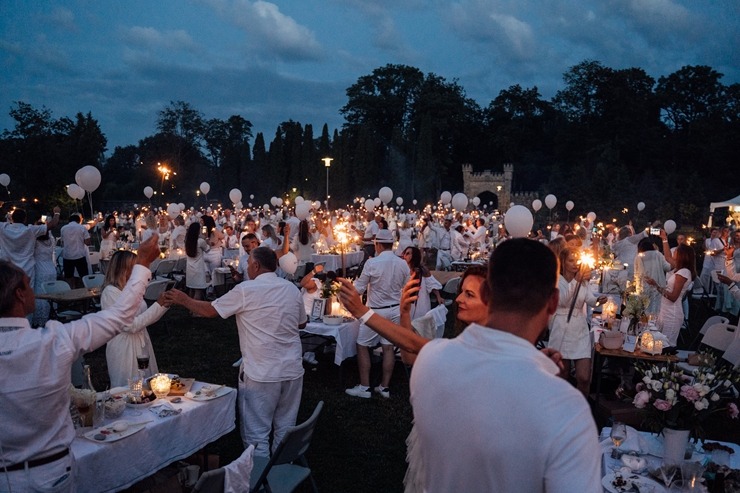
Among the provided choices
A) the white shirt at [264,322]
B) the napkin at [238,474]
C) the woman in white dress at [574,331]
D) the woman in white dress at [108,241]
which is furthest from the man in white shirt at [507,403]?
the woman in white dress at [108,241]

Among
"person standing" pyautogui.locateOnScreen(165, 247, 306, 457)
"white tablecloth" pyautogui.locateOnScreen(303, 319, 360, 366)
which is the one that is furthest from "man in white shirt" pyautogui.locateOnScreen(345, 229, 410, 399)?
"person standing" pyautogui.locateOnScreen(165, 247, 306, 457)

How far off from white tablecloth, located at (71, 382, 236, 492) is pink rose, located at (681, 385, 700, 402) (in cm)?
340

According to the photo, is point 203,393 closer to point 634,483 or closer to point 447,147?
point 634,483

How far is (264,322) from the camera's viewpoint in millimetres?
4609

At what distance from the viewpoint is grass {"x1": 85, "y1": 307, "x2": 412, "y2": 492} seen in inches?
210

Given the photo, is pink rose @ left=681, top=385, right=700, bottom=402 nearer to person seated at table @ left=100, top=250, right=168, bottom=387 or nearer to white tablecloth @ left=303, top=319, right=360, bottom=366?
person seated at table @ left=100, top=250, right=168, bottom=387

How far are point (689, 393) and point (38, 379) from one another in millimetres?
3807

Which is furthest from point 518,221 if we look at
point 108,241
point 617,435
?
point 108,241

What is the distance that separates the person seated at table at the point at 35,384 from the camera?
2.54 metres

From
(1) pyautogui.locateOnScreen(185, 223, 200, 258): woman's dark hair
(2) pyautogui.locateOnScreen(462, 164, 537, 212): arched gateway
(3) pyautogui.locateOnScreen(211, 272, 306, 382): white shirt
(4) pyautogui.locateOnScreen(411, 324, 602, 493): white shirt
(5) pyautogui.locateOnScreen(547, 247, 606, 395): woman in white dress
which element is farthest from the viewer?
(2) pyautogui.locateOnScreen(462, 164, 537, 212): arched gateway

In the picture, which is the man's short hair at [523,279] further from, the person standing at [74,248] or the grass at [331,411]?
the person standing at [74,248]

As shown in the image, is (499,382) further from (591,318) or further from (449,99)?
(449,99)

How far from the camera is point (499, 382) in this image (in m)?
1.52

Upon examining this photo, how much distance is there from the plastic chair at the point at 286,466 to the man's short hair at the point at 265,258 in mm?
1335
